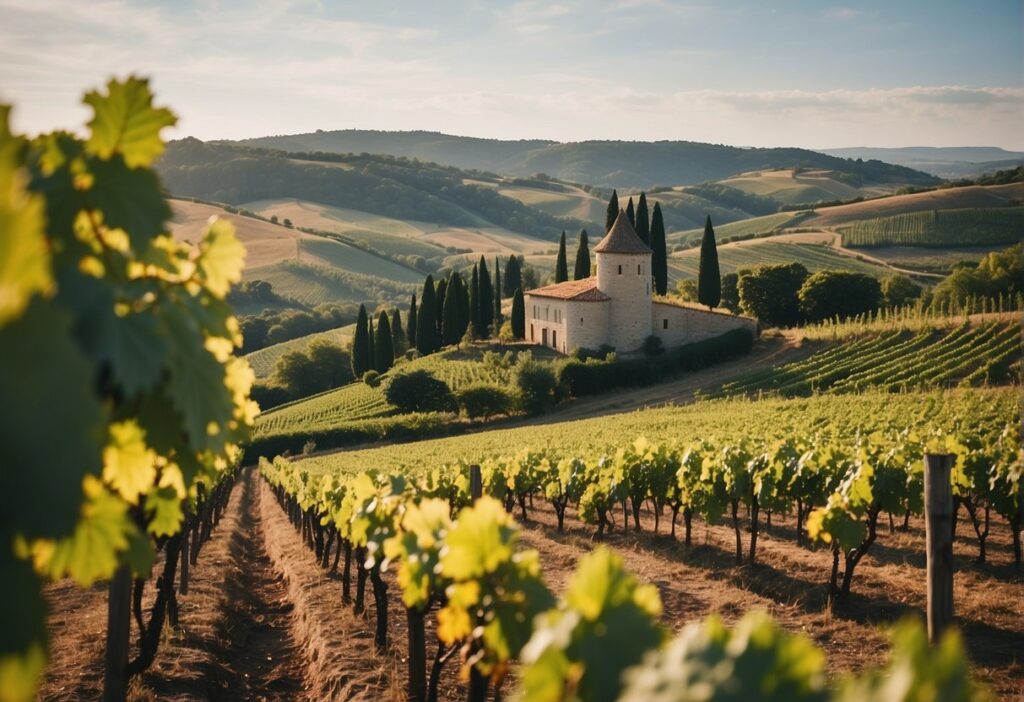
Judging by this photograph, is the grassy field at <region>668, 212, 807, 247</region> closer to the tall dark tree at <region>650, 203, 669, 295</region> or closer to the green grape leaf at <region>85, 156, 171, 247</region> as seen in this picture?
the tall dark tree at <region>650, 203, 669, 295</region>

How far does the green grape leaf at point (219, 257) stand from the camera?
288 cm

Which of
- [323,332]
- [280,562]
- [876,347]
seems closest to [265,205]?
[323,332]

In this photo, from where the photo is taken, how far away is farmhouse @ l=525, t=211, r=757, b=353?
54.2 m

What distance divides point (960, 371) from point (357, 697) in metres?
35.2

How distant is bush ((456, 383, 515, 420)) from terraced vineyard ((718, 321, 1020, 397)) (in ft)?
37.9

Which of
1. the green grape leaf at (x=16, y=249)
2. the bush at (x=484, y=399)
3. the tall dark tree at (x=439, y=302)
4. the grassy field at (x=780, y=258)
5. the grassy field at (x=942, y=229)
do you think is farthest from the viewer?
the grassy field at (x=942, y=229)

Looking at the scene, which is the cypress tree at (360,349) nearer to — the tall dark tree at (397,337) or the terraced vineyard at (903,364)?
the tall dark tree at (397,337)

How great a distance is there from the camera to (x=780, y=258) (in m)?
92.2

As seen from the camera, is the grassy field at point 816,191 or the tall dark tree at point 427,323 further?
the grassy field at point 816,191

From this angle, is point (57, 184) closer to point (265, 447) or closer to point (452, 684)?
point (452, 684)

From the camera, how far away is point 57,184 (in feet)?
7.32

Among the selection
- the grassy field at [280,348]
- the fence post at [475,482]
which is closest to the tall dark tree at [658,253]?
the grassy field at [280,348]

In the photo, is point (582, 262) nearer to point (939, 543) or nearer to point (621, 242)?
point (621, 242)

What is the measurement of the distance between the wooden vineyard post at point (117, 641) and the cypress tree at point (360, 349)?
2339 inches
